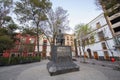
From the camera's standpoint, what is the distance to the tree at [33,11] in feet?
65.5

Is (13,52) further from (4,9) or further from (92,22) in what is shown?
(92,22)

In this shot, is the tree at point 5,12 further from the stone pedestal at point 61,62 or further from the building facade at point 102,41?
the building facade at point 102,41

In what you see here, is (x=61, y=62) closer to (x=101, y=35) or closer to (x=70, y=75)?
(x=70, y=75)

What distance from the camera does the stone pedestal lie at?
6836 millimetres

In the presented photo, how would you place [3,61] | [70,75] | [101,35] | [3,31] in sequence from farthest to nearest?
1. [101,35]
2. [3,31]
3. [3,61]
4. [70,75]

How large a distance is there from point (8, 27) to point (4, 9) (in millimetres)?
3820

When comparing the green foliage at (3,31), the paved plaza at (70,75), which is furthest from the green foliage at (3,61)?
the paved plaza at (70,75)

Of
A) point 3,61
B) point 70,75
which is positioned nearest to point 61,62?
point 70,75

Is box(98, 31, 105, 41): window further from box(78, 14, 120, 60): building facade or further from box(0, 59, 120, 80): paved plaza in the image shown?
box(0, 59, 120, 80): paved plaza

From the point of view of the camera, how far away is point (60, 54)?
7977mm

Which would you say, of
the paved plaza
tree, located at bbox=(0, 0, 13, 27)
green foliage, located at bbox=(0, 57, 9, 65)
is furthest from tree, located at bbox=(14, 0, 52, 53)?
the paved plaza

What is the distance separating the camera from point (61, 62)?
770 centimetres

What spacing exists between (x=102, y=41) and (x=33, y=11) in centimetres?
1935

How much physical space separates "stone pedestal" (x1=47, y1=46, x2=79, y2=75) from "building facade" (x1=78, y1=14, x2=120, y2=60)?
13216 millimetres
